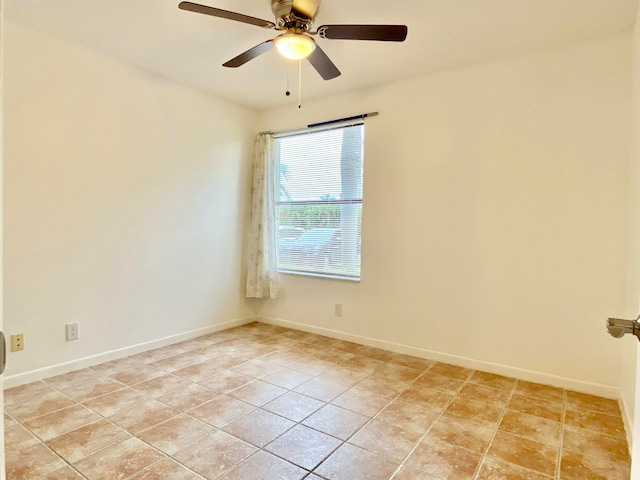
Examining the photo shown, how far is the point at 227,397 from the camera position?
8.23 feet

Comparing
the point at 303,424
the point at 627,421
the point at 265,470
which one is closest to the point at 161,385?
the point at 303,424

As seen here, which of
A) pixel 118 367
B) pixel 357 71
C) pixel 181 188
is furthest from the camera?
pixel 181 188

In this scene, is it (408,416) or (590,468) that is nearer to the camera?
(590,468)

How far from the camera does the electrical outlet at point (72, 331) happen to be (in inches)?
113

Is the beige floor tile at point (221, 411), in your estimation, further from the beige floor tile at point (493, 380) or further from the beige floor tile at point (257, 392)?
the beige floor tile at point (493, 380)

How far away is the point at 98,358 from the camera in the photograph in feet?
9.93

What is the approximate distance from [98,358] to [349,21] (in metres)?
3.10

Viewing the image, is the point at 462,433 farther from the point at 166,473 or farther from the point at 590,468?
the point at 166,473

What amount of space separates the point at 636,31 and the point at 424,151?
4.90ft

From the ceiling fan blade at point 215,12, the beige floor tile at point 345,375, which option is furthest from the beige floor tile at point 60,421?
the ceiling fan blade at point 215,12

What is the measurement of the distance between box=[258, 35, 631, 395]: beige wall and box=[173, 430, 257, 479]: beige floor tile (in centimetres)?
186

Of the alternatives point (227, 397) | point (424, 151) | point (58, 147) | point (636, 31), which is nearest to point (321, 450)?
point (227, 397)

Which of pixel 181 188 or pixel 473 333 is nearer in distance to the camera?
pixel 473 333

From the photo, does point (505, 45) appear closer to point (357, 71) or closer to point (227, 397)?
point (357, 71)
